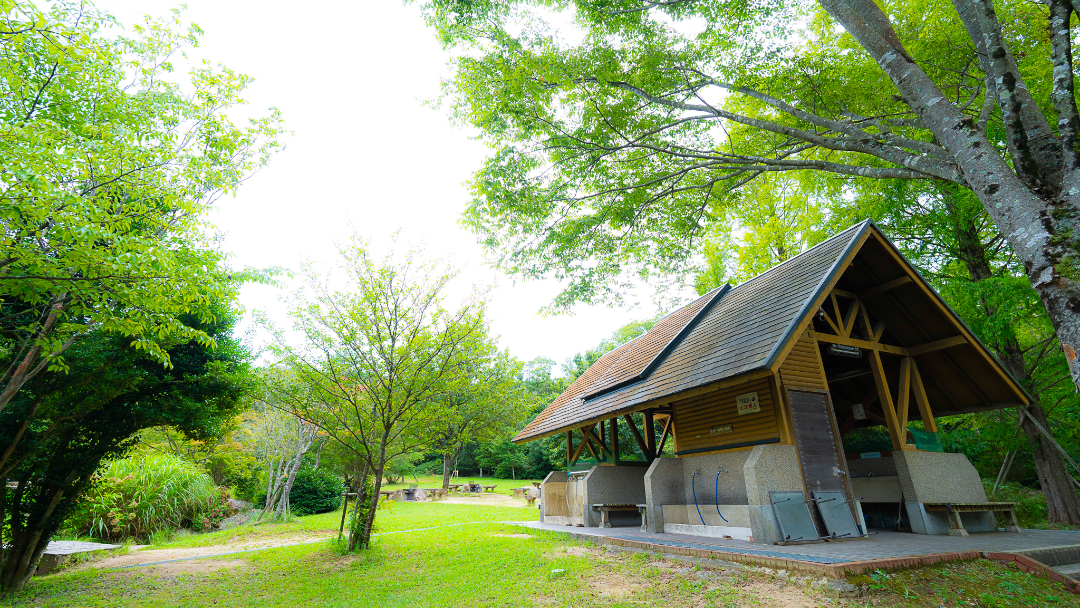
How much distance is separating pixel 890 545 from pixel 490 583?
522 cm

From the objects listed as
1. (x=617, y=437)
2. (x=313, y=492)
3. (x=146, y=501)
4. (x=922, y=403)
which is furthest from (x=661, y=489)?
(x=313, y=492)

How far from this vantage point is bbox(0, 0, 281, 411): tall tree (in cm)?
437

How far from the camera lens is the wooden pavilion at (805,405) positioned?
23.8 ft

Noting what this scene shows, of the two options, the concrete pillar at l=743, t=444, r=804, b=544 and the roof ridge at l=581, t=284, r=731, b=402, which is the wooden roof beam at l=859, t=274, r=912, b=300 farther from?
the concrete pillar at l=743, t=444, r=804, b=544

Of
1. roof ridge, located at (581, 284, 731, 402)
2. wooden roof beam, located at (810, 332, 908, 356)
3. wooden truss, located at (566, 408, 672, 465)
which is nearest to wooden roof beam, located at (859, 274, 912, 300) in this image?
wooden roof beam, located at (810, 332, 908, 356)

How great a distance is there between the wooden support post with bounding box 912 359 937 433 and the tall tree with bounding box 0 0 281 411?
1167 cm

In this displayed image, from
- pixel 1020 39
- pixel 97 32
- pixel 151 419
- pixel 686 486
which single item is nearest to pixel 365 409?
pixel 151 419

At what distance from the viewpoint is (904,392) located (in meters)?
8.84

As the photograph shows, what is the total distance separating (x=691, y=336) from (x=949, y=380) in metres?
5.31

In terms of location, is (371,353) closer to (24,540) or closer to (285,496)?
(24,540)

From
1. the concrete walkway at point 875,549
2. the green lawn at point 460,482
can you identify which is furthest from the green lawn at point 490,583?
the green lawn at point 460,482

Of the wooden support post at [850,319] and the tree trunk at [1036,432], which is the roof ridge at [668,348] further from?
the tree trunk at [1036,432]

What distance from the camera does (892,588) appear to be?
14.8 feet

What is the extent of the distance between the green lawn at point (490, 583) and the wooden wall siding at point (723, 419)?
2.67 meters
